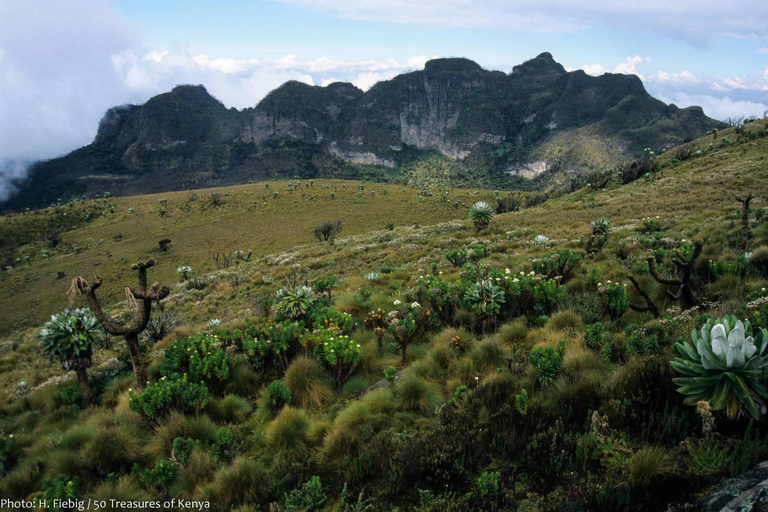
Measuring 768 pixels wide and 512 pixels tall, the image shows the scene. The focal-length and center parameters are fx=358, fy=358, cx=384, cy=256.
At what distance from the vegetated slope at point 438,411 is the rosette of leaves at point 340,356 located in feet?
0.13

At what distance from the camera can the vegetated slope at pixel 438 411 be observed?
140 inches

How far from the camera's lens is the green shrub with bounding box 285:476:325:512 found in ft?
13.0

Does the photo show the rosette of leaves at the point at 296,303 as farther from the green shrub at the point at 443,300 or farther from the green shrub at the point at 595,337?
the green shrub at the point at 595,337

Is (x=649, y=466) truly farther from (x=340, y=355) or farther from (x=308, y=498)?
(x=340, y=355)

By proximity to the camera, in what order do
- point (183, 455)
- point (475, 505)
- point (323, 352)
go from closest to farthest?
point (475, 505) < point (183, 455) < point (323, 352)

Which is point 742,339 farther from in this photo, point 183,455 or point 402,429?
point 183,455

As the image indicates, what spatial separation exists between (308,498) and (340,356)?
8.91 feet

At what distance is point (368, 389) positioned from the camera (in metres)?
6.28

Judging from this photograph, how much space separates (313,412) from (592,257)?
993 centimetres

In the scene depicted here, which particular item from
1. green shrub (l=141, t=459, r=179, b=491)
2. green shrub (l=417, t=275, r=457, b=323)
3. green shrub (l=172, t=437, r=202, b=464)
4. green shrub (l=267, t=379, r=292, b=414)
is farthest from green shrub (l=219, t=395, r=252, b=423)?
green shrub (l=417, t=275, r=457, b=323)

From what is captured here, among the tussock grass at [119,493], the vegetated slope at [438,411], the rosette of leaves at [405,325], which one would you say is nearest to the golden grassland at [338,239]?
the rosette of leaves at [405,325]

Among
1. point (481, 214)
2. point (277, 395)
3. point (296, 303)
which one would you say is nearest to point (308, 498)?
point (277, 395)

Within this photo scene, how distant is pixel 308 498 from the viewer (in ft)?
13.1

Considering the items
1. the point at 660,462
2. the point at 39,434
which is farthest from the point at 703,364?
the point at 39,434
